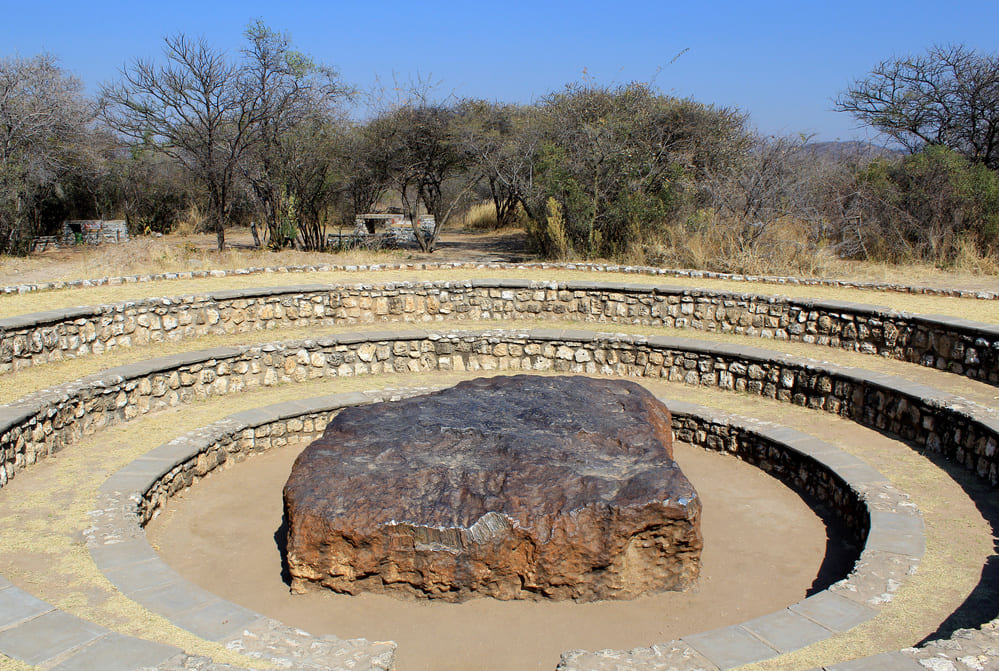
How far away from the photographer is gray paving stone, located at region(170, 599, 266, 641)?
11.9ft

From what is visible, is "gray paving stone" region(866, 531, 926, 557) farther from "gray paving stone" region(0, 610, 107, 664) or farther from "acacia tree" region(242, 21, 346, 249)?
"acacia tree" region(242, 21, 346, 249)

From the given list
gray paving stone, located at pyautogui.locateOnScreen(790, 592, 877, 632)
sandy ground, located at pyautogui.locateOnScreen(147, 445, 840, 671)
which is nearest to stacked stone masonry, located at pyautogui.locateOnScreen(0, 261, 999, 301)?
sandy ground, located at pyautogui.locateOnScreen(147, 445, 840, 671)

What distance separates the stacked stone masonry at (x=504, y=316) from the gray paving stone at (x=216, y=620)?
17.9ft

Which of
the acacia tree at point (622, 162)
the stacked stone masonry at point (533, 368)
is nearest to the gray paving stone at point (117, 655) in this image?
the stacked stone masonry at point (533, 368)

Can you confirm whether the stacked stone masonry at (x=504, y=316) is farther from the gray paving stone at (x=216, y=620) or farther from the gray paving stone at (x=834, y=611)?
the gray paving stone at (x=216, y=620)

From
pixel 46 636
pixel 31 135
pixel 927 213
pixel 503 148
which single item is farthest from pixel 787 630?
pixel 31 135

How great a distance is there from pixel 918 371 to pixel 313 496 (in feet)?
23.3

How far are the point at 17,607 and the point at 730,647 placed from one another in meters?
3.40

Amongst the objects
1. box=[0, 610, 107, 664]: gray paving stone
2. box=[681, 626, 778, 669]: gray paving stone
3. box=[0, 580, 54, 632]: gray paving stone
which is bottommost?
box=[681, 626, 778, 669]: gray paving stone

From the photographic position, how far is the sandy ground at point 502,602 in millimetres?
4355

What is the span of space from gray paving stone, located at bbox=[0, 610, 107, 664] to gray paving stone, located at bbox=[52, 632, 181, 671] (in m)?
0.08

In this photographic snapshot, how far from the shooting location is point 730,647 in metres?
3.54

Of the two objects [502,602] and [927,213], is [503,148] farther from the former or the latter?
[502,602]

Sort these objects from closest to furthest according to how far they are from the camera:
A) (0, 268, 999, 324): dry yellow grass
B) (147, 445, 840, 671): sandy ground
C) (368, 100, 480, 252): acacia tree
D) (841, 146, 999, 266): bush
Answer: (147, 445, 840, 671): sandy ground < (0, 268, 999, 324): dry yellow grass < (841, 146, 999, 266): bush < (368, 100, 480, 252): acacia tree
